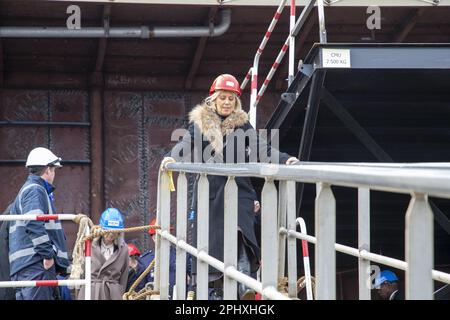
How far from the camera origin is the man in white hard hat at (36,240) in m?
6.63

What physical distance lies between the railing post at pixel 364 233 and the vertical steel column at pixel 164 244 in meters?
1.67

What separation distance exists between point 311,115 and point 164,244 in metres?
2.51

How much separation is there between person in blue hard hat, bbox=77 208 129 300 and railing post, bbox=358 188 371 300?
3734 millimetres

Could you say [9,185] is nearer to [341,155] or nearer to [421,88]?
[341,155]

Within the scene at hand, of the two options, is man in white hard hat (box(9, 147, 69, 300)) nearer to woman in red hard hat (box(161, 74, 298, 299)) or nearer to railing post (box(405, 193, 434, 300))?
woman in red hard hat (box(161, 74, 298, 299))

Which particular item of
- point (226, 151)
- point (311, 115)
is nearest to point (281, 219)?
point (226, 151)

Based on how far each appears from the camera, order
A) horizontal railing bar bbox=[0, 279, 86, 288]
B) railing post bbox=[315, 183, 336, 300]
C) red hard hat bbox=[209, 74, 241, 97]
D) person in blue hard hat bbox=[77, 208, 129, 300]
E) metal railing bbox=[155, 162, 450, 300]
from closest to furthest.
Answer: metal railing bbox=[155, 162, 450, 300] < railing post bbox=[315, 183, 336, 300] < red hard hat bbox=[209, 74, 241, 97] < horizontal railing bar bbox=[0, 279, 86, 288] < person in blue hard hat bbox=[77, 208, 129, 300]

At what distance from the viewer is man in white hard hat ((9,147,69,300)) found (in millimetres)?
6633

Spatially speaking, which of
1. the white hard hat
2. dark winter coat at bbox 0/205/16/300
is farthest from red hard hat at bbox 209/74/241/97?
dark winter coat at bbox 0/205/16/300

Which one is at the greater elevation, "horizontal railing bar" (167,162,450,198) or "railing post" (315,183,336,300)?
"horizontal railing bar" (167,162,450,198)

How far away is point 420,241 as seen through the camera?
187 cm

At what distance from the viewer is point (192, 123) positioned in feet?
18.7

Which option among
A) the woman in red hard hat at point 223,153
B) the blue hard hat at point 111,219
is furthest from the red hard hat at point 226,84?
the blue hard hat at point 111,219
